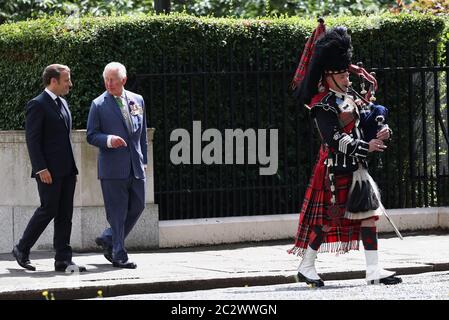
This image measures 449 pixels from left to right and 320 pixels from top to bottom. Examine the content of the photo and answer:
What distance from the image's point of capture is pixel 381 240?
14.1 meters

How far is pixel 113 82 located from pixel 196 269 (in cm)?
186

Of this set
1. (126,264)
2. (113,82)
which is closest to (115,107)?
(113,82)

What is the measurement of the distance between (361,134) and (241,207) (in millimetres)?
3763

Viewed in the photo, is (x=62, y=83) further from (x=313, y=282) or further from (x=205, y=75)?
(x=313, y=282)

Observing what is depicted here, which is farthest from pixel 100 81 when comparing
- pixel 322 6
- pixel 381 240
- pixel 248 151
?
pixel 322 6

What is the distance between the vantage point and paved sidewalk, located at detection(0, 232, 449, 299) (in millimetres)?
10500

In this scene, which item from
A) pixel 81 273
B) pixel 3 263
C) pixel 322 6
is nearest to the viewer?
pixel 81 273

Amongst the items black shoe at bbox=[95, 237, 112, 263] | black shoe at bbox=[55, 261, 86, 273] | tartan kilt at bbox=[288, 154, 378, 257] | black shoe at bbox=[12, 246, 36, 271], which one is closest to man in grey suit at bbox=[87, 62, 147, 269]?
black shoe at bbox=[95, 237, 112, 263]

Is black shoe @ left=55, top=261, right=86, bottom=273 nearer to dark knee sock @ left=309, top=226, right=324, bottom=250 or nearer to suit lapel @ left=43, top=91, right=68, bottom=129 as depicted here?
suit lapel @ left=43, top=91, right=68, bottom=129

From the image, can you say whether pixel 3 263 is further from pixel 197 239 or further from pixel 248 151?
pixel 248 151

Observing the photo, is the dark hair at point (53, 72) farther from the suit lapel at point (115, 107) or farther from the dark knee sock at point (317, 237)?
the dark knee sock at point (317, 237)

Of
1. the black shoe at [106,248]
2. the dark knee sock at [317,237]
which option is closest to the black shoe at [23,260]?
the black shoe at [106,248]

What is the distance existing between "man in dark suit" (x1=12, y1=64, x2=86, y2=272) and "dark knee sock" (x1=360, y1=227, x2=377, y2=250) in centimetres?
260
